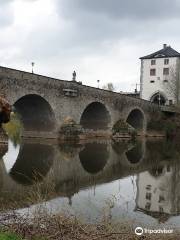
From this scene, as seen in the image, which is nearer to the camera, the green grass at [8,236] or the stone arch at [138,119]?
the green grass at [8,236]

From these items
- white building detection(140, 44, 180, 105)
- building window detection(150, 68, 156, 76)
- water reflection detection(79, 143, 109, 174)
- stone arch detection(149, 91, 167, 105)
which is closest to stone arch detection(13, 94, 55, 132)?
water reflection detection(79, 143, 109, 174)

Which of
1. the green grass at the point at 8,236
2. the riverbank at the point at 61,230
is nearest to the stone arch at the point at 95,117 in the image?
the riverbank at the point at 61,230

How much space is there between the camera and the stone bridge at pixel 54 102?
25984mm

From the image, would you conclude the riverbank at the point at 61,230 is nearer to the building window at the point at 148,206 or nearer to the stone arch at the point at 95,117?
the building window at the point at 148,206

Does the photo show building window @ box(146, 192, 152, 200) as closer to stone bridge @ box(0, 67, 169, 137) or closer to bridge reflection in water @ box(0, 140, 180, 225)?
bridge reflection in water @ box(0, 140, 180, 225)

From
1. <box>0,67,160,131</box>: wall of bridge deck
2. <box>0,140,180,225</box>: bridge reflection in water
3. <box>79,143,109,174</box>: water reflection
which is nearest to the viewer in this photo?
<box>0,140,180,225</box>: bridge reflection in water

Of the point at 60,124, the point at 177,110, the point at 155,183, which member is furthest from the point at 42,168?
the point at 177,110

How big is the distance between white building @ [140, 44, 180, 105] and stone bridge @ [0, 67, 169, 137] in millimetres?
18025

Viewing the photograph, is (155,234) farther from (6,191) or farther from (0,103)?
(6,191)

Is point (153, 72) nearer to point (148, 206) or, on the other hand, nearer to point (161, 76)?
point (161, 76)

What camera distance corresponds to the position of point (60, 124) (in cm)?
3077

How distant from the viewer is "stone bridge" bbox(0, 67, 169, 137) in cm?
2598

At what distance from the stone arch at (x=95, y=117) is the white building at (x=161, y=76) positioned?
1922 centimetres

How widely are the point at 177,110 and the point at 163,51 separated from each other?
1354 centimetres
